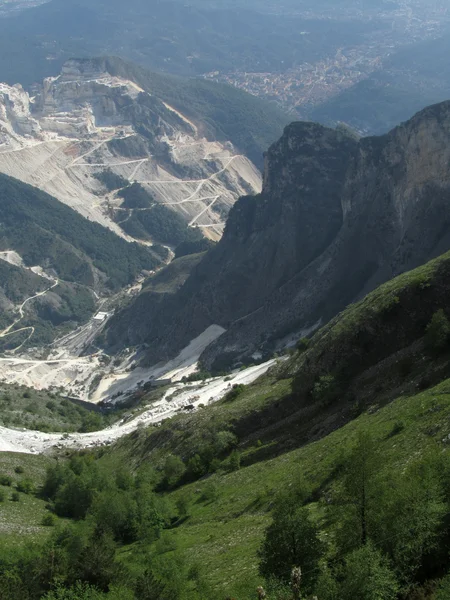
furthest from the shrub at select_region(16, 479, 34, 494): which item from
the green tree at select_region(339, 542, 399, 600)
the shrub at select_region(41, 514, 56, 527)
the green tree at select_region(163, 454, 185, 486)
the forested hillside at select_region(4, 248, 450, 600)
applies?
the green tree at select_region(339, 542, 399, 600)

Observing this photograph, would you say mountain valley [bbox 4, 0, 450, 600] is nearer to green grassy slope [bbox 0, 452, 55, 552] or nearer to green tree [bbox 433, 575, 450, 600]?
green tree [bbox 433, 575, 450, 600]

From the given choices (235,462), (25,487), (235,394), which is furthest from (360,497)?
(235,394)

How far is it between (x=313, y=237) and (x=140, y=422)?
Answer: 182ft

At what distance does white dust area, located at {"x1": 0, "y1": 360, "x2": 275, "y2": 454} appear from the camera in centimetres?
6712

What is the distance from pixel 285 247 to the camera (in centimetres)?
12344

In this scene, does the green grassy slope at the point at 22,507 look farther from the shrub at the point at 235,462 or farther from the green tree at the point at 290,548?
the green tree at the point at 290,548

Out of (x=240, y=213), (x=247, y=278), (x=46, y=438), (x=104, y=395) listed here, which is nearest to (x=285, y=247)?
(x=247, y=278)

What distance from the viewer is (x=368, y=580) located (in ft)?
63.0

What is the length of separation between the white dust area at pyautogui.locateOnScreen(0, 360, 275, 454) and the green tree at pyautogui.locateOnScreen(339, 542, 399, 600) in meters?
48.3

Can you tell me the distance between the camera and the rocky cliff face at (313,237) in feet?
309

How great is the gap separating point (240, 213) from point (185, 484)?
315 feet

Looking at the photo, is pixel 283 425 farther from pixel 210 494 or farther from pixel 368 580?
pixel 368 580

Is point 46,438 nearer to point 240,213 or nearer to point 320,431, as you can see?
point 320,431

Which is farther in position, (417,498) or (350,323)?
(350,323)
